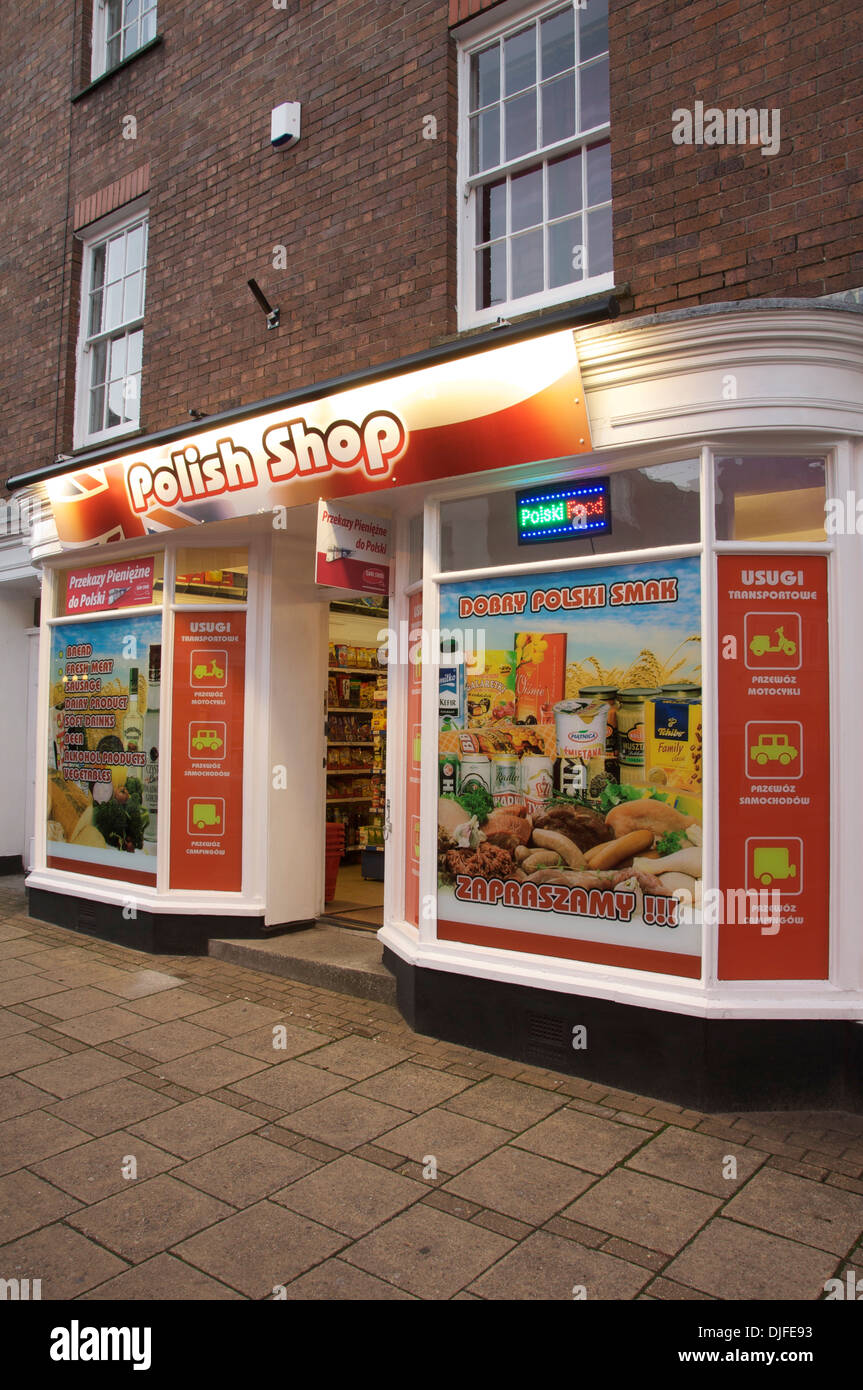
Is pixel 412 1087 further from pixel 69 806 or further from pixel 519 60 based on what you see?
pixel 519 60

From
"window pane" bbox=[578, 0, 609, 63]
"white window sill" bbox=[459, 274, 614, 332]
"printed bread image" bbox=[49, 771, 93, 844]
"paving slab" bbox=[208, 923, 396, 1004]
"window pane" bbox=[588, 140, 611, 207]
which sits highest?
"window pane" bbox=[578, 0, 609, 63]

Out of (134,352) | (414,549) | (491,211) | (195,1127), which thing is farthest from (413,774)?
(134,352)

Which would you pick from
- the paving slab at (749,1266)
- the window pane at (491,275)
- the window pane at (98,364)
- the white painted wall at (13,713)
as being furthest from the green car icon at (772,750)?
the white painted wall at (13,713)

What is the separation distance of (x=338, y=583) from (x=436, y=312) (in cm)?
190

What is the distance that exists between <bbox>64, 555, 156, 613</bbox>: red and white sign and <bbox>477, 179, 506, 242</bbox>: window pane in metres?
3.63

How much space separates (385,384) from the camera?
5.49 meters

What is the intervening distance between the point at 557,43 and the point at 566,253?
138 cm

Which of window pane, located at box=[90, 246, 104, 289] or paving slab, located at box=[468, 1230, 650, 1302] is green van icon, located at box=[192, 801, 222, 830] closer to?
paving slab, located at box=[468, 1230, 650, 1302]

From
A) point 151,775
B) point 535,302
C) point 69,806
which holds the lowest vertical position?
point 69,806

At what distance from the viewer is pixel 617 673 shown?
4887 millimetres

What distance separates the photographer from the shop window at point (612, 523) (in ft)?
15.5

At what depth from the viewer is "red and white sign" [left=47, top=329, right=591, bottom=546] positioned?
4.89 meters

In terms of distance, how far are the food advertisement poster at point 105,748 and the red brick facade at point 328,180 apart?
78.6 inches
